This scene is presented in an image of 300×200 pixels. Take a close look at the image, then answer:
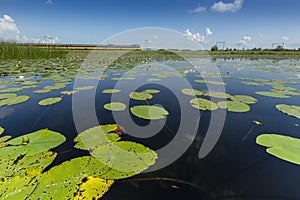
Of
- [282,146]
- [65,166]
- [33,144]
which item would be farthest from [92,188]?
[282,146]

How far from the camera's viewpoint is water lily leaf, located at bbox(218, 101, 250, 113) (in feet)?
9.49

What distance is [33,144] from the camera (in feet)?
5.82

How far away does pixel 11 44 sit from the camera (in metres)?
11.5

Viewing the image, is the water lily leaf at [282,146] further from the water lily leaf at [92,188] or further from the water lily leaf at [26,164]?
the water lily leaf at [26,164]

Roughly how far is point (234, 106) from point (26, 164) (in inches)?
123

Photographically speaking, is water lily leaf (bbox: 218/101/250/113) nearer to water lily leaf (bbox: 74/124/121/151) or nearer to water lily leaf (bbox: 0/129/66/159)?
water lily leaf (bbox: 74/124/121/151)

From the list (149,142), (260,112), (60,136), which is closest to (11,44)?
(60,136)

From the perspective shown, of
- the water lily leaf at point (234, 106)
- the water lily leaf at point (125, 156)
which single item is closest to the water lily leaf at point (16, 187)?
the water lily leaf at point (125, 156)

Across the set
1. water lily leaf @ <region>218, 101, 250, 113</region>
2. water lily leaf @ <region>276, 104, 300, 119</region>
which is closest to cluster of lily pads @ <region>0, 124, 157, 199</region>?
water lily leaf @ <region>218, 101, 250, 113</region>

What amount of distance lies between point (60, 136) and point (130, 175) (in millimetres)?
1098

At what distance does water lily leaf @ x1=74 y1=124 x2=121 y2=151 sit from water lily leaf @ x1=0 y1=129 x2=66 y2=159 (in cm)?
21

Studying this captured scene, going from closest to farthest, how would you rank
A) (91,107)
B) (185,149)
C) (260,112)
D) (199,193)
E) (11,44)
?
(199,193), (185,149), (260,112), (91,107), (11,44)

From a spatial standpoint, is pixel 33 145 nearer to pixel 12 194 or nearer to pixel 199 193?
pixel 12 194

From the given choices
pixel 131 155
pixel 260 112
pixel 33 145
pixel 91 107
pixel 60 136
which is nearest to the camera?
pixel 131 155
